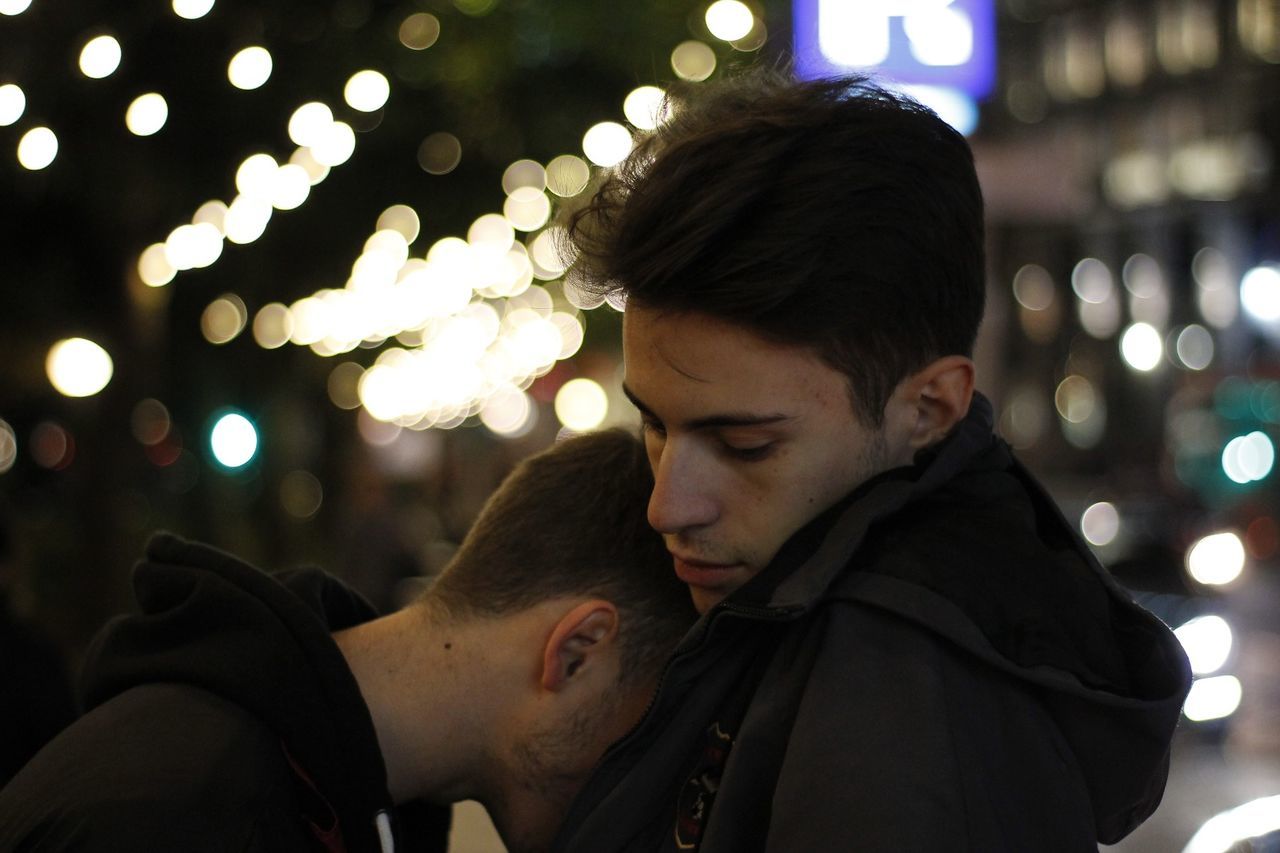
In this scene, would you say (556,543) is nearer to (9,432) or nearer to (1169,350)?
(9,432)

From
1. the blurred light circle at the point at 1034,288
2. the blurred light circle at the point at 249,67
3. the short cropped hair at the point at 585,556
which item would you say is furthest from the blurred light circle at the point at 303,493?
the short cropped hair at the point at 585,556

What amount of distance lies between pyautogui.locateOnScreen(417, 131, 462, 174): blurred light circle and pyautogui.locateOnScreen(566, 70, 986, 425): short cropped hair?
40.4 feet

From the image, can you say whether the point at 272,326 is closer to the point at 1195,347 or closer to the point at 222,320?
the point at 222,320

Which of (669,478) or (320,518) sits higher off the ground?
(669,478)

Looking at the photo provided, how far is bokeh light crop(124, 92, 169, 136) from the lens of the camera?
892 centimetres

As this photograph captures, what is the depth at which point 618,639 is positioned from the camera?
2.81 metres

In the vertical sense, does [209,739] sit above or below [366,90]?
below

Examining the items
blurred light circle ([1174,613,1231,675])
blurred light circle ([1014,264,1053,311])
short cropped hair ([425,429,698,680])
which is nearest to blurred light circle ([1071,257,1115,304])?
blurred light circle ([1014,264,1053,311])

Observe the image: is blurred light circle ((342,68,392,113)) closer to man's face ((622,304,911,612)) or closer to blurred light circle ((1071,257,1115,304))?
man's face ((622,304,911,612))

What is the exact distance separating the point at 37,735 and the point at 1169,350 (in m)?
46.7

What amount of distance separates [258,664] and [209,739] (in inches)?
6.2

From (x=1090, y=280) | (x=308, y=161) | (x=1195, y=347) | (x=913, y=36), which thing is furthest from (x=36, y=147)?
(x=1090, y=280)

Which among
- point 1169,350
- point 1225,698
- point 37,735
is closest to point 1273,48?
point 1169,350

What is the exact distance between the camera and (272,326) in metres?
19.7
